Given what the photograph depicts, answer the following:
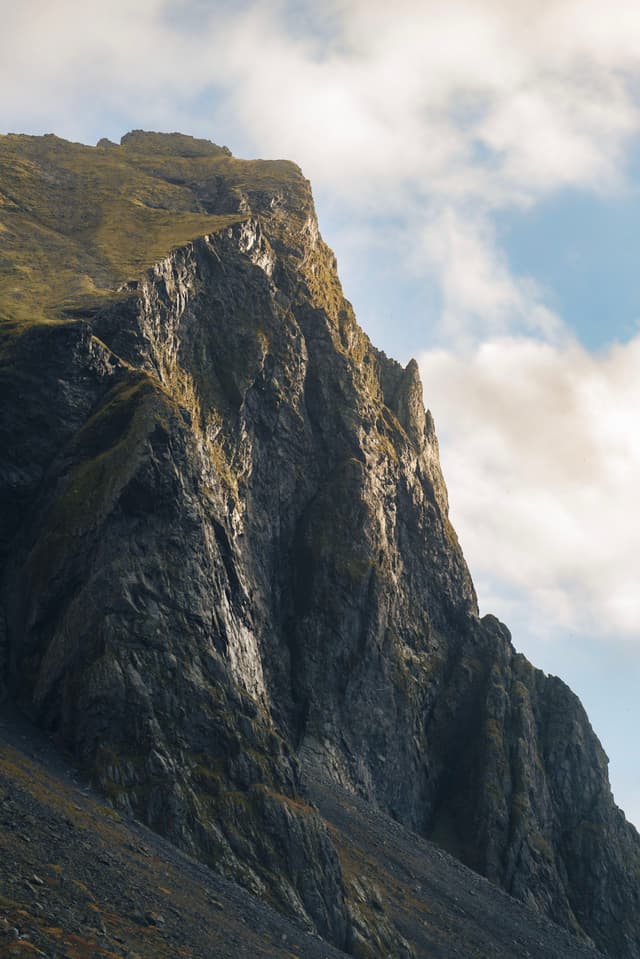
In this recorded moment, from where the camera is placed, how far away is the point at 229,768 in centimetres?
11219

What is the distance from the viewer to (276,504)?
18288cm

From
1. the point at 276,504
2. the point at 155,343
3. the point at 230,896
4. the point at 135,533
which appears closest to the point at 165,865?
the point at 230,896

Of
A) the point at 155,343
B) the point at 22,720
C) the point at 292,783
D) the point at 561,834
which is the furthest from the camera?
the point at 561,834

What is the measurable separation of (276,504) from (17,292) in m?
56.0

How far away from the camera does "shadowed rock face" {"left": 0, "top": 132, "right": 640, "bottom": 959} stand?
108m

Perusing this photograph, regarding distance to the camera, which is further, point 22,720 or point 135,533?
point 135,533

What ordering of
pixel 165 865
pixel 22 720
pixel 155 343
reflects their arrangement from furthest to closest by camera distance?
pixel 155 343 < pixel 22 720 < pixel 165 865

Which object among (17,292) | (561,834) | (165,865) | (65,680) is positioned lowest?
(165,865)

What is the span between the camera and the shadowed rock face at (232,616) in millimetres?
108438

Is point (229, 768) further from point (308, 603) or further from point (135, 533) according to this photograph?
point (308, 603)

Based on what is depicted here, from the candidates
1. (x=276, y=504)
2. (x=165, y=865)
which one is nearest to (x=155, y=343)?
(x=276, y=504)

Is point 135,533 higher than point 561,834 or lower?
lower

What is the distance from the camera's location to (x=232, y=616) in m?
133

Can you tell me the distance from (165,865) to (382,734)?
92.5 metres
